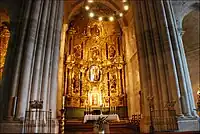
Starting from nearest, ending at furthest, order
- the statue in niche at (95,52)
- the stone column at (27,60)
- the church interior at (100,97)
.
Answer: the stone column at (27,60)
the church interior at (100,97)
the statue in niche at (95,52)

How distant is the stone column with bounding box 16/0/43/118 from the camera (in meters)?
6.71

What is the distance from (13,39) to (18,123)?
4024 mm

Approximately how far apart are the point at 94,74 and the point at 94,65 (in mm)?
889

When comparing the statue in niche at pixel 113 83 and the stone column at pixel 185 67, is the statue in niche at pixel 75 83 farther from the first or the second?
the stone column at pixel 185 67

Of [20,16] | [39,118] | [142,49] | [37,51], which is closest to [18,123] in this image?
[39,118]

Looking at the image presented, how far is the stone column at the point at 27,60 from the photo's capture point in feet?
22.0

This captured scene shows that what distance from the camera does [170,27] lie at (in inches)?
373

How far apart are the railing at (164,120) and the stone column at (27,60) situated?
5607 mm

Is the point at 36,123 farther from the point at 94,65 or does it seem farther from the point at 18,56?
the point at 94,65

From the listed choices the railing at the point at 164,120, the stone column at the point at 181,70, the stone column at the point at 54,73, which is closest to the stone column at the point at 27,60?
the stone column at the point at 54,73

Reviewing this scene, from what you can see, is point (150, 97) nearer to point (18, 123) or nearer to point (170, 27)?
point (170, 27)

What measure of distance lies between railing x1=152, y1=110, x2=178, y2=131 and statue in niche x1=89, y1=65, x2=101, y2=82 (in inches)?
343

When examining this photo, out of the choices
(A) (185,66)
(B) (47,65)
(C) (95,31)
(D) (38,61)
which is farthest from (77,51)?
(A) (185,66)

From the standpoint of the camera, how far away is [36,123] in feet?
21.2
